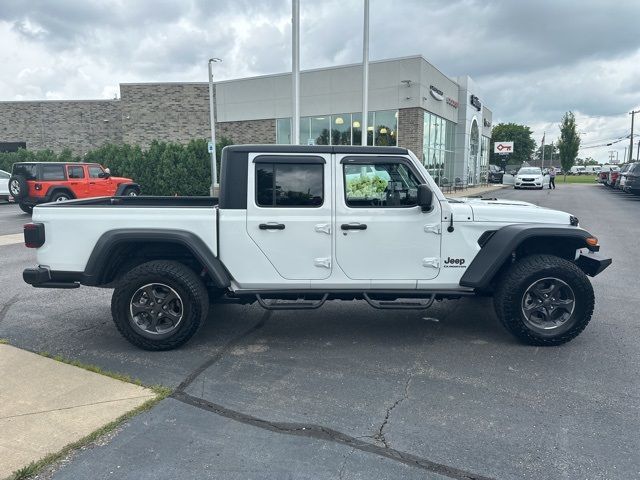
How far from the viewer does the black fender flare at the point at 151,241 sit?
439 centimetres

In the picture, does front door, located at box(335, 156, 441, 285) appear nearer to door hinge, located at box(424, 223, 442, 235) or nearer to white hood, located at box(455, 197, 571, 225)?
door hinge, located at box(424, 223, 442, 235)

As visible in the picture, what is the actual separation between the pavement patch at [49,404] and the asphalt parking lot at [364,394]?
22 centimetres

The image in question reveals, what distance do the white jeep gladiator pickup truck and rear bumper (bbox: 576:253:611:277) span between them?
0.34 meters

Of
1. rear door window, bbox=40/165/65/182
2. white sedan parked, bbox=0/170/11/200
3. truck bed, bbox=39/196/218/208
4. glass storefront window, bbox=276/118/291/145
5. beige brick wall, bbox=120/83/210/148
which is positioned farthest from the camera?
beige brick wall, bbox=120/83/210/148

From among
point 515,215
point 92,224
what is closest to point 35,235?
point 92,224

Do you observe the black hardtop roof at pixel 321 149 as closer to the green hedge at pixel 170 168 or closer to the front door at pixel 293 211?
the front door at pixel 293 211

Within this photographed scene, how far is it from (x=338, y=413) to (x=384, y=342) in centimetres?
147

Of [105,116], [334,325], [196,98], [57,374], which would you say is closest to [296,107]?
[334,325]

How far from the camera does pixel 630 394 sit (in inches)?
147

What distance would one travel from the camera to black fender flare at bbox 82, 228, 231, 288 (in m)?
4.39

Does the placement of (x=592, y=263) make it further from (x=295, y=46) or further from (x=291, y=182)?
(x=295, y=46)

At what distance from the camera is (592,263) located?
4.84 m

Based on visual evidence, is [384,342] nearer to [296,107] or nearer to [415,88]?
[296,107]

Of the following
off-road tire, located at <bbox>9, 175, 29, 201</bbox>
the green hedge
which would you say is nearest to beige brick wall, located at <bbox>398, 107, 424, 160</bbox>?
the green hedge
